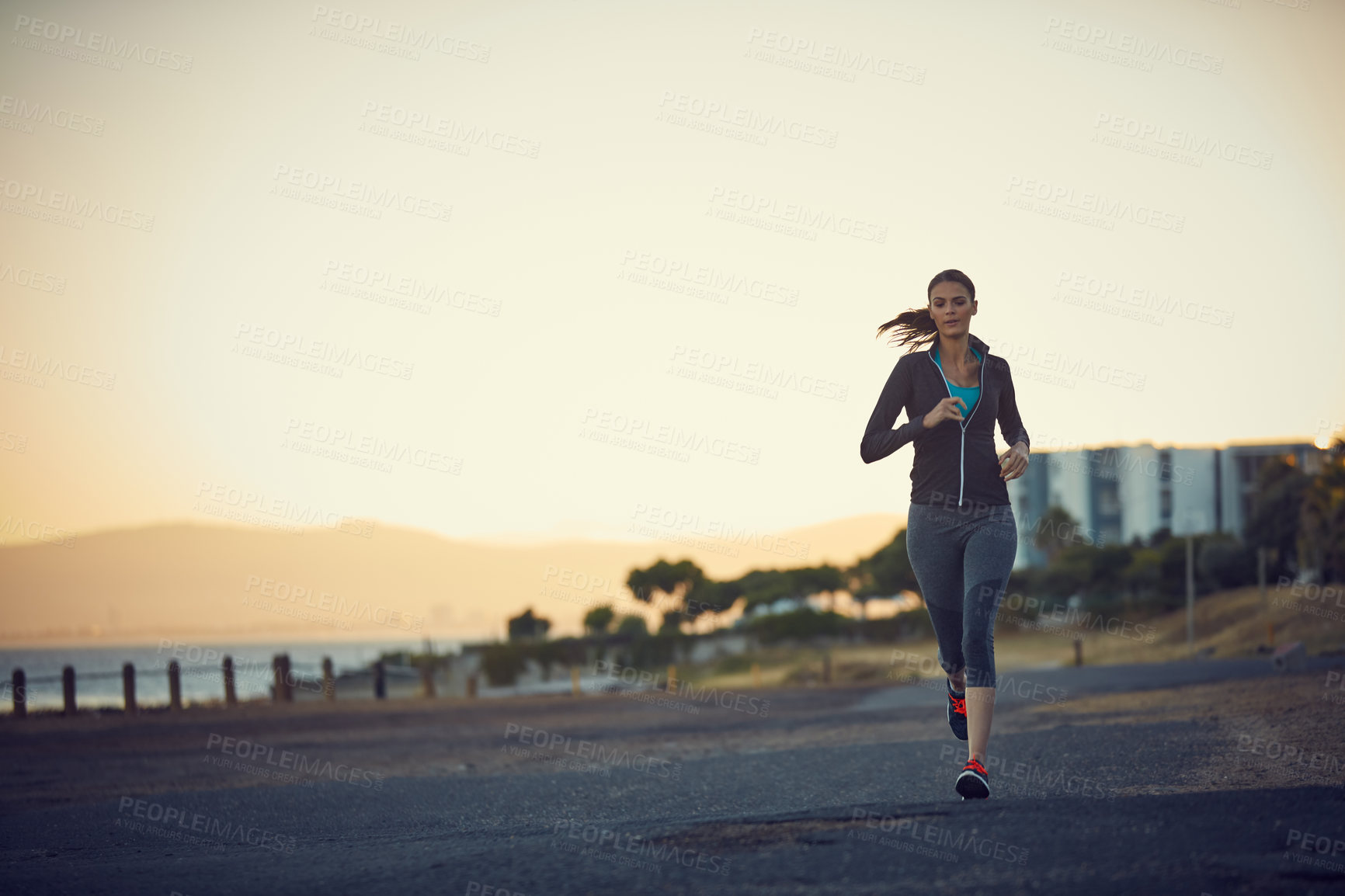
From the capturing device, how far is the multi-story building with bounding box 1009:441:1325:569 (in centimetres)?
8525

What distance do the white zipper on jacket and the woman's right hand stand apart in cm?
11

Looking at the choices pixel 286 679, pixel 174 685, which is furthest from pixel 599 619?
pixel 174 685

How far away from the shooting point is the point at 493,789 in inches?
354

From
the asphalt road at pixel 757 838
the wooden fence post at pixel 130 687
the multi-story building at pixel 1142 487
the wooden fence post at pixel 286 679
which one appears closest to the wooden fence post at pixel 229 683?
the wooden fence post at pixel 286 679

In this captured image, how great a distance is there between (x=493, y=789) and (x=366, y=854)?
4.60 metres

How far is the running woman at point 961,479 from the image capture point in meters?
5.03

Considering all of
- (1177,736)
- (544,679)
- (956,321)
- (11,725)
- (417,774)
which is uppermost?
(956,321)

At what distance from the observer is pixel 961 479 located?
5098 millimetres

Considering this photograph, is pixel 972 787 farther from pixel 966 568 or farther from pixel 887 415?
pixel 887 415

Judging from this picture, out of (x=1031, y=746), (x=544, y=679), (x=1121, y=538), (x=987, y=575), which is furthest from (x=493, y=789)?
(x=1121, y=538)

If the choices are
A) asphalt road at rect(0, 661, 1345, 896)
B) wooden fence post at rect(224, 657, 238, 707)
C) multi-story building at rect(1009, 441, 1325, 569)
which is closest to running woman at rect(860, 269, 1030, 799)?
asphalt road at rect(0, 661, 1345, 896)

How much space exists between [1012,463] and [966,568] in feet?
1.64

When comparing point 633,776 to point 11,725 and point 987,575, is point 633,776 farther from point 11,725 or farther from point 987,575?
point 11,725

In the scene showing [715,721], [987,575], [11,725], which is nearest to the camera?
[987,575]
